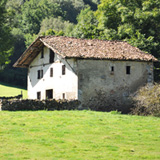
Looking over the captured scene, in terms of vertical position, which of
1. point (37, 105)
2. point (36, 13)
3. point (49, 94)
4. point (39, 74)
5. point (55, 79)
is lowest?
point (37, 105)

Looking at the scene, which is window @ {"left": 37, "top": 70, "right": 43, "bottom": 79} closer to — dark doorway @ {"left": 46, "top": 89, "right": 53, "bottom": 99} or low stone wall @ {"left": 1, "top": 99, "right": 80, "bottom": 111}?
dark doorway @ {"left": 46, "top": 89, "right": 53, "bottom": 99}

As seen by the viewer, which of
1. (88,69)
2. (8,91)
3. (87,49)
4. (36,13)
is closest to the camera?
(88,69)

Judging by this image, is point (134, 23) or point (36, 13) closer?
point (134, 23)

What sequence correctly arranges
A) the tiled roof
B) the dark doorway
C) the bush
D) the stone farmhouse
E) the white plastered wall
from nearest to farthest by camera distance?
the bush, the stone farmhouse, the white plastered wall, the tiled roof, the dark doorway

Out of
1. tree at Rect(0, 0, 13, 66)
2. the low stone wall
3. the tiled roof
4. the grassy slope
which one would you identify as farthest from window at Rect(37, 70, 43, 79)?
tree at Rect(0, 0, 13, 66)

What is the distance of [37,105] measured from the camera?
93.9 ft

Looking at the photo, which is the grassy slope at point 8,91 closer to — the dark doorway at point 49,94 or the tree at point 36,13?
the dark doorway at point 49,94

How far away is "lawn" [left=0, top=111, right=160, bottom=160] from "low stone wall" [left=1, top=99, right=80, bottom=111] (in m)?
2.93

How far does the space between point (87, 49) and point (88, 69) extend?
221 cm

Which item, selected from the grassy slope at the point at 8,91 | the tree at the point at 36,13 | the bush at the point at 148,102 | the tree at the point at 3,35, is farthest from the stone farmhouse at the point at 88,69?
the tree at the point at 36,13

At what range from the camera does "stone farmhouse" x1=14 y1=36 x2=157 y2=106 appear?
3092 centimetres

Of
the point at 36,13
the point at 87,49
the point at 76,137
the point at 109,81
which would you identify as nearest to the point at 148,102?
the point at 109,81

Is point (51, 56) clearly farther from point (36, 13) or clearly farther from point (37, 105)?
point (36, 13)

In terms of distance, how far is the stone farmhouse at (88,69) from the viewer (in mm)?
30922
